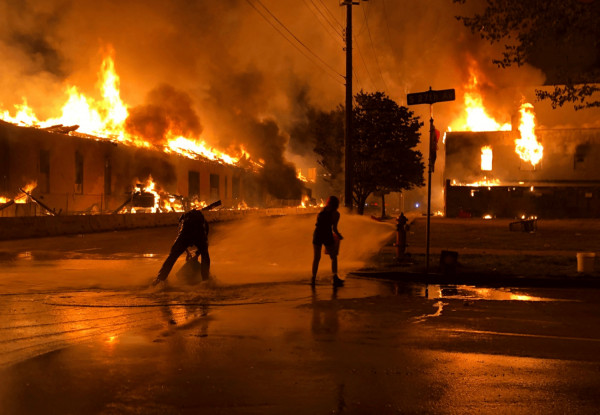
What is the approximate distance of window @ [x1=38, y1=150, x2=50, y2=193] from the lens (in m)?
38.5

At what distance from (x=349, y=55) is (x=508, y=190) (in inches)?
1375

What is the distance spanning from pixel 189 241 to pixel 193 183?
49547 mm

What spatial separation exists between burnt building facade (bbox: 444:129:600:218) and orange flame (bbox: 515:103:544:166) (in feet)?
0.99

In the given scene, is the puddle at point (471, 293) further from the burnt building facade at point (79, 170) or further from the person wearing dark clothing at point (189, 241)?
the burnt building facade at point (79, 170)

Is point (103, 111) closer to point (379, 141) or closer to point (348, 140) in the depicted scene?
point (379, 141)

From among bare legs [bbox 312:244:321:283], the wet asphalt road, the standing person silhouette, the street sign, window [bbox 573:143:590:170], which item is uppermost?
window [bbox 573:143:590:170]

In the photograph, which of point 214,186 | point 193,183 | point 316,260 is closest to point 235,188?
point 214,186

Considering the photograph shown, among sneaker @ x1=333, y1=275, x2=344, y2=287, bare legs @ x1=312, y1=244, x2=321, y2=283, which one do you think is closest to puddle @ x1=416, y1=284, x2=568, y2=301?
sneaker @ x1=333, y1=275, x2=344, y2=287

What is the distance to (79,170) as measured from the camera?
42.4 metres

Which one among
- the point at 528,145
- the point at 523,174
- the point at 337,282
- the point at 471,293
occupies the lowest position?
the point at 471,293

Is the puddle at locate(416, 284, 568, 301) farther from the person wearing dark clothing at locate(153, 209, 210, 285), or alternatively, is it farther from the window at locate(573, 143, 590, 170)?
the window at locate(573, 143, 590, 170)

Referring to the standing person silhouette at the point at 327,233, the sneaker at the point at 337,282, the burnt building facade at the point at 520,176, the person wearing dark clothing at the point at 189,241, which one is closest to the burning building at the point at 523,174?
the burnt building facade at the point at 520,176

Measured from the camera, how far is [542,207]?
52000mm

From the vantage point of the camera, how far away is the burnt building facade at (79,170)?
36250 millimetres
